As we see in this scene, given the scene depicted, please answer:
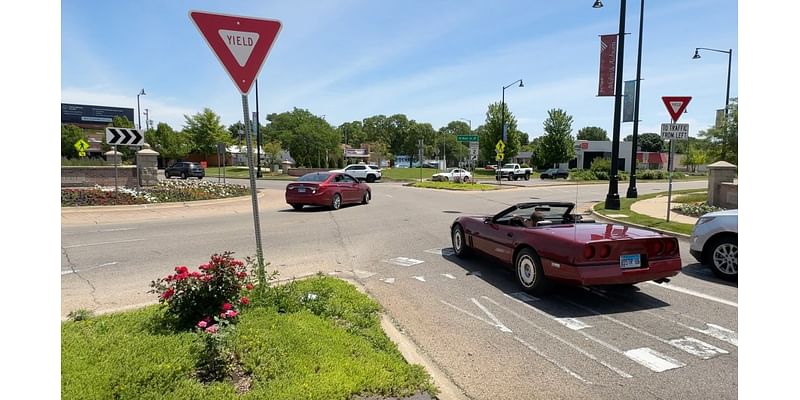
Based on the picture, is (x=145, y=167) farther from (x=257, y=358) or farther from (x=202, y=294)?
(x=257, y=358)

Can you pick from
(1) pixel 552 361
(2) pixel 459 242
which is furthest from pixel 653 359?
(2) pixel 459 242

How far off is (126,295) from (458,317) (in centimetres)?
418

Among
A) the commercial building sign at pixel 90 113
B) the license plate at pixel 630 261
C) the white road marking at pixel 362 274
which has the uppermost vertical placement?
the commercial building sign at pixel 90 113

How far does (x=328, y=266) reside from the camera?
7.72 m

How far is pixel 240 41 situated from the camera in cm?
425

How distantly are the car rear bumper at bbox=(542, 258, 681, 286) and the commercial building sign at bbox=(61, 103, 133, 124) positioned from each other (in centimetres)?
11345

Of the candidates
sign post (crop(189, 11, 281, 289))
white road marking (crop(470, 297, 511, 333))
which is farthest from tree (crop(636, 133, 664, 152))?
sign post (crop(189, 11, 281, 289))

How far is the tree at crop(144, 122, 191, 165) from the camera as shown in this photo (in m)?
64.4

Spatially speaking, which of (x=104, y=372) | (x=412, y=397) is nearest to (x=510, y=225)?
(x=412, y=397)

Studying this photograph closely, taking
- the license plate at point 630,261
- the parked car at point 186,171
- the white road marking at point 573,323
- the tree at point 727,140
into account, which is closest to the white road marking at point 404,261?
the white road marking at point 573,323

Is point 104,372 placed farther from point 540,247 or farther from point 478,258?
point 478,258

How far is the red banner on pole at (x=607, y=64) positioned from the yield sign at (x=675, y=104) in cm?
571

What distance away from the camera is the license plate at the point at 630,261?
5410 millimetres

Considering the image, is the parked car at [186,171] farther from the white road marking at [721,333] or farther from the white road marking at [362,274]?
the white road marking at [721,333]
